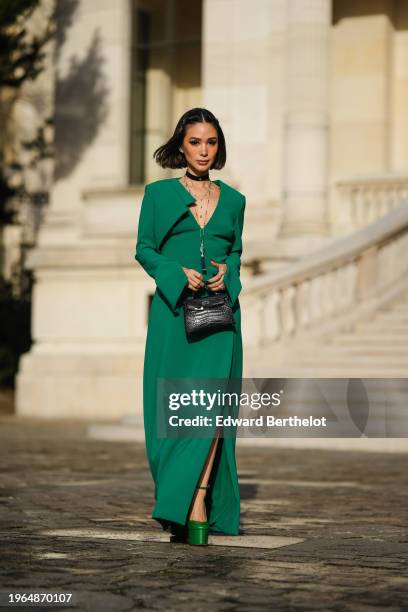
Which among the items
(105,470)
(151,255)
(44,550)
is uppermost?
(151,255)

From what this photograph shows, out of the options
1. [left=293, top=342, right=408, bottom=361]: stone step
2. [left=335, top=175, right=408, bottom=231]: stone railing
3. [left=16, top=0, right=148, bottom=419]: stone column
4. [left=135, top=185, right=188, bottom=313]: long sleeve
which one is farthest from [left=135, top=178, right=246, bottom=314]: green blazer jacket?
[left=16, top=0, right=148, bottom=419]: stone column

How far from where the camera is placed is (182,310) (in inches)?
252

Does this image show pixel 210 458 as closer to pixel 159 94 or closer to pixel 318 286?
pixel 318 286

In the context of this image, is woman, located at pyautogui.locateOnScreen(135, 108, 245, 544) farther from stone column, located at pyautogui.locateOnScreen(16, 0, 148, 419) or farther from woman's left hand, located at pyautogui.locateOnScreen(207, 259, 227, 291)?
stone column, located at pyautogui.locateOnScreen(16, 0, 148, 419)

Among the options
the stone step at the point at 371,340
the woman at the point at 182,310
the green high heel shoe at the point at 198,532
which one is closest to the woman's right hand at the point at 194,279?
the woman at the point at 182,310

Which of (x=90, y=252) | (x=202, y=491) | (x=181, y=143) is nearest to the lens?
(x=202, y=491)

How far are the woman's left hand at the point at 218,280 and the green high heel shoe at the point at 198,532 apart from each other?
2.74 ft

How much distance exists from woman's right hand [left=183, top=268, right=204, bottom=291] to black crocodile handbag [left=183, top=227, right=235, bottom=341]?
0.06 metres

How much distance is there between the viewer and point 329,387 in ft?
48.9

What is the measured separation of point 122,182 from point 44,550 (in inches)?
599

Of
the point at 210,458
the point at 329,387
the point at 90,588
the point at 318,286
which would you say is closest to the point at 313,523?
the point at 210,458

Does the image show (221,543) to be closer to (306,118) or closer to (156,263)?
(156,263)

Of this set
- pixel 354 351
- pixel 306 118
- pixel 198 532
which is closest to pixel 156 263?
pixel 198 532

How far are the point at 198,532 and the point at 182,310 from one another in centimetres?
93
